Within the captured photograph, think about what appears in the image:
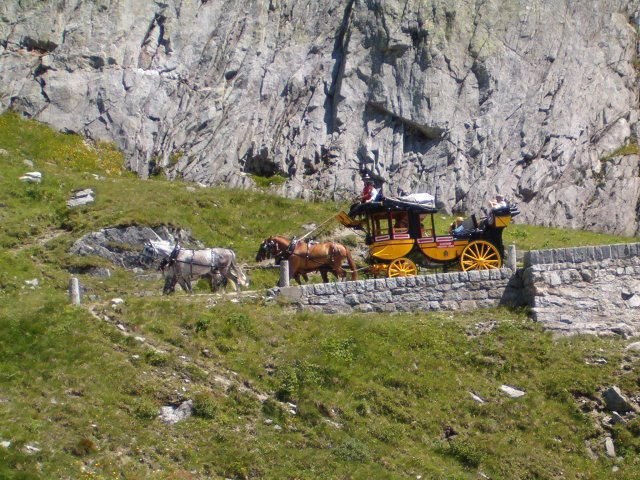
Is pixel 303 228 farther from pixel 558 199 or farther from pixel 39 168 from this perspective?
pixel 558 199

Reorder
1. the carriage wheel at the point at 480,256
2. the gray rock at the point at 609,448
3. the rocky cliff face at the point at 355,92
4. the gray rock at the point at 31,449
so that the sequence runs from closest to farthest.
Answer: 1. the gray rock at the point at 31,449
2. the gray rock at the point at 609,448
3. the carriage wheel at the point at 480,256
4. the rocky cliff face at the point at 355,92

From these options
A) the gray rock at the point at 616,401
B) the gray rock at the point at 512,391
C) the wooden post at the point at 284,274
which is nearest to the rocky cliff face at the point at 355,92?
the wooden post at the point at 284,274

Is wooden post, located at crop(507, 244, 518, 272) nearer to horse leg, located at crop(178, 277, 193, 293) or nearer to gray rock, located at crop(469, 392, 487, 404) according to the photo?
gray rock, located at crop(469, 392, 487, 404)

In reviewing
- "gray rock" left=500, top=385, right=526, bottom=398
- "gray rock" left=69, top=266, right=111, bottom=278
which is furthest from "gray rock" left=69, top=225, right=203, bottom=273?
"gray rock" left=500, top=385, right=526, bottom=398

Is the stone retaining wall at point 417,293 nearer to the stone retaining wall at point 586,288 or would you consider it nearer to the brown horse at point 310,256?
the stone retaining wall at point 586,288

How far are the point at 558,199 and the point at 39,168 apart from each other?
76.9 feet

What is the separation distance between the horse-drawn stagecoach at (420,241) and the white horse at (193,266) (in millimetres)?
3982

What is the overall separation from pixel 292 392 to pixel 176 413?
2.57 meters

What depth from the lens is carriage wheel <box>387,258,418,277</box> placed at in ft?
85.5

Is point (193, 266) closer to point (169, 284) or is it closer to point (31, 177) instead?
point (169, 284)

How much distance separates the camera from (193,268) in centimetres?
2622

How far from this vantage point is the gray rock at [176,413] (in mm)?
18391

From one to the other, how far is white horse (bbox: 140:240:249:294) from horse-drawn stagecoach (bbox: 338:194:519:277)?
3.98 meters

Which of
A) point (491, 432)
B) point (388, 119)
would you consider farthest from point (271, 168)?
point (491, 432)
